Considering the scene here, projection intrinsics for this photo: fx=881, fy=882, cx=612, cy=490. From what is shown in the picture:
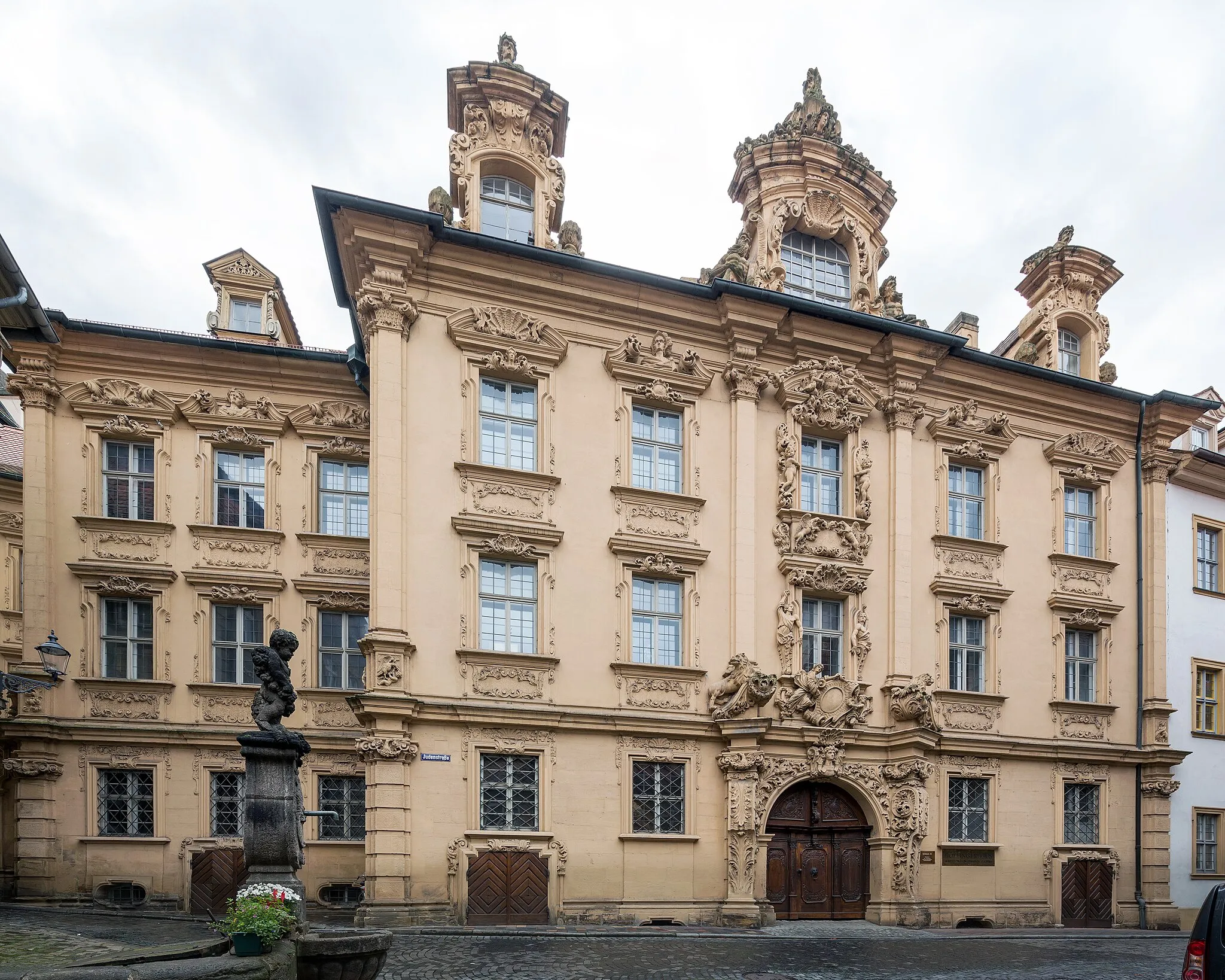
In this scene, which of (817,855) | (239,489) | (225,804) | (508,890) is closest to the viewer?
(508,890)

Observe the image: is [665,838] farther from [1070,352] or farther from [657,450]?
[1070,352]

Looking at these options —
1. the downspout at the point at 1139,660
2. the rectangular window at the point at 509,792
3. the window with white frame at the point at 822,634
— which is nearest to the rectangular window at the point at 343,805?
the rectangular window at the point at 509,792

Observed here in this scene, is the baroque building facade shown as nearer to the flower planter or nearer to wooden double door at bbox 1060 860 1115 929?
wooden double door at bbox 1060 860 1115 929

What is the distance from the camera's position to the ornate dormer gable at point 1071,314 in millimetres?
21969

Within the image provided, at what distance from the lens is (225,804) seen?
17609 mm

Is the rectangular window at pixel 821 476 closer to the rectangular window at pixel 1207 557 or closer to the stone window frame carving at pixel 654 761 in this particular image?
the stone window frame carving at pixel 654 761

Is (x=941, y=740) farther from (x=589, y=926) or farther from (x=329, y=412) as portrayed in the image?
(x=329, y=412)

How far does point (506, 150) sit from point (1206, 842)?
879 inches

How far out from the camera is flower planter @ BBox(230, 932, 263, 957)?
25.9 feet

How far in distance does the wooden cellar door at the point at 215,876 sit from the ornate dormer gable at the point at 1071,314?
68.3ft

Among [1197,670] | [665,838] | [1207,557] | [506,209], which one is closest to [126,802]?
[665,838]

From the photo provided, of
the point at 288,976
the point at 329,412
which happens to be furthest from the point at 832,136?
the point at 288,976

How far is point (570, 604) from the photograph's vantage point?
16125mm

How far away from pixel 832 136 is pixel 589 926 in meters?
16.8
